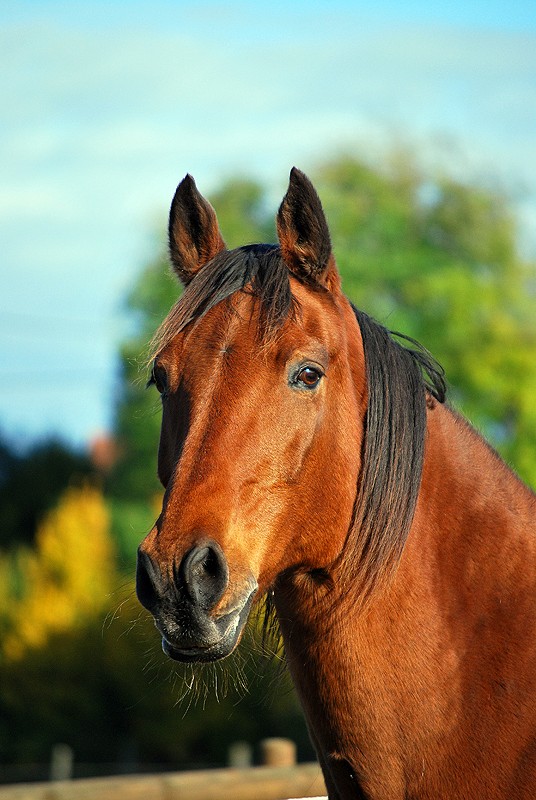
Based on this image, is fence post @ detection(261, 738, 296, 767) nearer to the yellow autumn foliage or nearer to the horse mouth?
the horse mouth

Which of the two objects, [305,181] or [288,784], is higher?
[305,181]

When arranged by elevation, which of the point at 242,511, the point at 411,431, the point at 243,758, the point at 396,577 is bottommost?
the point at 243,758

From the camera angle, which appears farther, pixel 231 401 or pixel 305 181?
pixel 305 181

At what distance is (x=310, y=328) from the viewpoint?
3055 millimetres

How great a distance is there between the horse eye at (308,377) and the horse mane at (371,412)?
15 centimetres

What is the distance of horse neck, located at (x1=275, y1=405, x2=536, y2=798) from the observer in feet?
9.43

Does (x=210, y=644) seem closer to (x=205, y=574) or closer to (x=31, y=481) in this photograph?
(x=205, y=574)

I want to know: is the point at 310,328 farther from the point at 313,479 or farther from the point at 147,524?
the point at 147,524

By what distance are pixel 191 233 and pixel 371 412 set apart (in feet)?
3.19

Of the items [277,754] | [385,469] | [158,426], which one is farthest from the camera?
[158,426]

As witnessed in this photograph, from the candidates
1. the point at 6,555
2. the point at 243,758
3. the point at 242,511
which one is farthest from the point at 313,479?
the point at 6,555

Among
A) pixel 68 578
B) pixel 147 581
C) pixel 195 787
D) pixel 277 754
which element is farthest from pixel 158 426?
pixel 147 581

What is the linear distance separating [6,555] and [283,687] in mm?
29350

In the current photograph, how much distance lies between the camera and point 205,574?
262 cm
